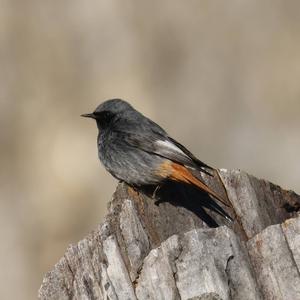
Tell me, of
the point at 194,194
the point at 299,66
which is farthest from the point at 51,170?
the point at 194,194

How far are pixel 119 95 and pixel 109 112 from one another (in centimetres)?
974

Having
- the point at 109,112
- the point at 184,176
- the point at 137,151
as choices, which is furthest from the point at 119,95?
the point at 184,176

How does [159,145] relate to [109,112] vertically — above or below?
below

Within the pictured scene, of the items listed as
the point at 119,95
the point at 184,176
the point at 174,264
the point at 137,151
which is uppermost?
the point at 119,95

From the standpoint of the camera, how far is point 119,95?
19141mm

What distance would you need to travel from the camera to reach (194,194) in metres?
7.52

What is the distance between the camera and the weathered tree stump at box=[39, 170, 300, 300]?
5566mm

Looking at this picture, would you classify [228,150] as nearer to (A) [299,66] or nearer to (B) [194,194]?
(A) [299,66]

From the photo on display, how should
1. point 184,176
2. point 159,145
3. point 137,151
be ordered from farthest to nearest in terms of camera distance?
point 137,151 < point 159,145 < point 184,176

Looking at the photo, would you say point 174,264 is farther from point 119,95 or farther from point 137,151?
point 119,95

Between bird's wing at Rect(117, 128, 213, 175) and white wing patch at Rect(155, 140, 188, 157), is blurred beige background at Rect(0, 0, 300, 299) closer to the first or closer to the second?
bird's wing at Rect(117, 128, 213, 175)

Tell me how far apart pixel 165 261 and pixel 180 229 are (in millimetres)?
1039

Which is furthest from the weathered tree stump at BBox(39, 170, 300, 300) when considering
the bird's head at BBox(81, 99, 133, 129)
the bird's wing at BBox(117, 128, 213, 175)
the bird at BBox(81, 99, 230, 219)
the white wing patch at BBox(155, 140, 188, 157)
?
the bird's head at BBox(81, 99, 133, 129)

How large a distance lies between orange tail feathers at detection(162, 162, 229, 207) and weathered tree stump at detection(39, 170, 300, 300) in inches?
41.9
